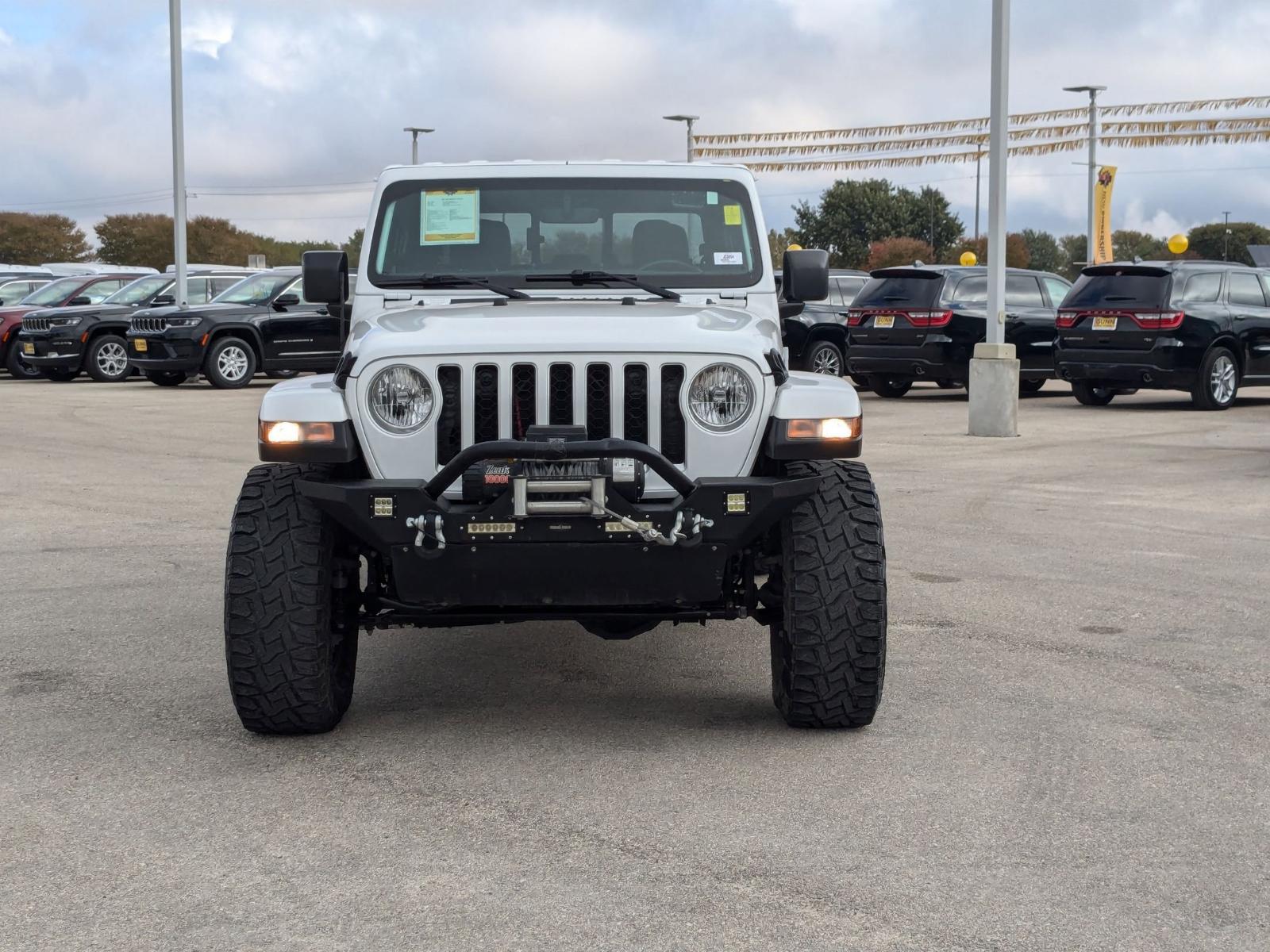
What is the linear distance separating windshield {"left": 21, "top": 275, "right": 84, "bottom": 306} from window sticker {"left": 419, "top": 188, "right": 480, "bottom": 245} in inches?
912

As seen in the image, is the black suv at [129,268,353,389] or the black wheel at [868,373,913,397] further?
the black suv at [129,268,353,389]

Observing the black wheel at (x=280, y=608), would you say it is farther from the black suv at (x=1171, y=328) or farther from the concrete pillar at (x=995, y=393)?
the black suv at (x=1171, y=328)

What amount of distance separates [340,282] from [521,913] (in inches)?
138

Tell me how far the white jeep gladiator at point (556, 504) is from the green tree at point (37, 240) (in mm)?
94416

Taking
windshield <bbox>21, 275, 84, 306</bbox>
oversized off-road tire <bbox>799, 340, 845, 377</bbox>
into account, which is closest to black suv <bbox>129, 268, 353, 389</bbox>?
windshield <bbox>21, 275, 84, 306</bbox>

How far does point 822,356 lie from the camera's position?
75.1 ft

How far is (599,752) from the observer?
5055 mm

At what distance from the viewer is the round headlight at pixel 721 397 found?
508 centimetres

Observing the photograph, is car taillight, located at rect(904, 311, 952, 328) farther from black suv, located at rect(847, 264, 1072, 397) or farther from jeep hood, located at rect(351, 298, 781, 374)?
jeep hood, located at rect(351, 298, 781, 374)

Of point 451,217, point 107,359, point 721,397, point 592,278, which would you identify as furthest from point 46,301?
point 721,397

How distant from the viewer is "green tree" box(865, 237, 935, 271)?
9131cm

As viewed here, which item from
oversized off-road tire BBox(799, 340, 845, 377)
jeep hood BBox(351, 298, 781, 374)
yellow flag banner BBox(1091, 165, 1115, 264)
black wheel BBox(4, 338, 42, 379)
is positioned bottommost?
black wheel BBox(4, 338, 42, 379)

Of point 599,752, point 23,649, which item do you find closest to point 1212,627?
point 599,752

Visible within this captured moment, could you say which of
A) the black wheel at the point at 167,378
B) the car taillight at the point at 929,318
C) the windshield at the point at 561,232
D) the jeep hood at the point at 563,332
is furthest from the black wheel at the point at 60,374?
the jeep hood at the point at 563,332
